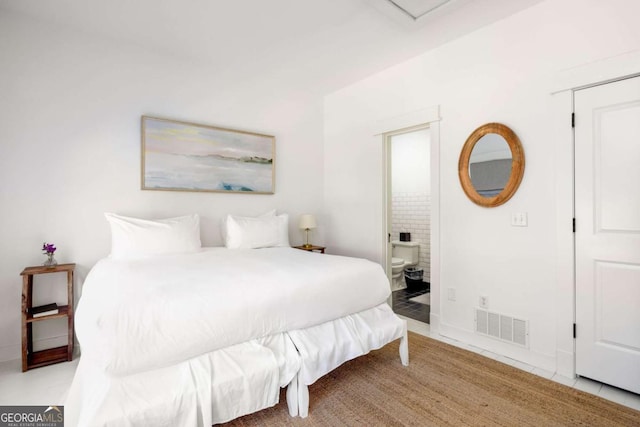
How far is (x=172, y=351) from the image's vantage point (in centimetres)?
144

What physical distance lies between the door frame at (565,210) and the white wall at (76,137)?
310 centimetres

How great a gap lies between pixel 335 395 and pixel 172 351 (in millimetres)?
1108

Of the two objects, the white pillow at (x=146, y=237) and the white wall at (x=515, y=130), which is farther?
the white pillow at (x=146, y=237)

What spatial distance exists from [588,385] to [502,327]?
0.60 meters

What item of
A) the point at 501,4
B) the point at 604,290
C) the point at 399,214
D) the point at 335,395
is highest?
the point at 501,4

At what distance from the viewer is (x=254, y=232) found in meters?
3.35

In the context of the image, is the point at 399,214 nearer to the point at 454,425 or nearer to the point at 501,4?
the point at 501,4

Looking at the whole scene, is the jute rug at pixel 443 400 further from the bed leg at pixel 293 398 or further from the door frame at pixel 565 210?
the door frame at pixel 565 210

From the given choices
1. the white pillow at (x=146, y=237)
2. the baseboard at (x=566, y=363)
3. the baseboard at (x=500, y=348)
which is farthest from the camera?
the white pillow at (x=146, y=237)

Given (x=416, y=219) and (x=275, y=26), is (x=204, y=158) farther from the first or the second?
(x=416, y=219)

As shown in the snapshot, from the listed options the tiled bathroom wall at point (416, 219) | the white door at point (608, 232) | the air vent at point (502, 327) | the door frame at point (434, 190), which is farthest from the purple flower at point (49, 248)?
the tiled bathroom wall at point (416, 219)

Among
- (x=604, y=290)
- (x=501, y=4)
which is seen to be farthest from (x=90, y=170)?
(x=604, y=290)

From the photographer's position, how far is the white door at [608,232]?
201 centimetres

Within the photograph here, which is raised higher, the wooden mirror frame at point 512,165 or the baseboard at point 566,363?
the wooden mirror frame at point 512,165
